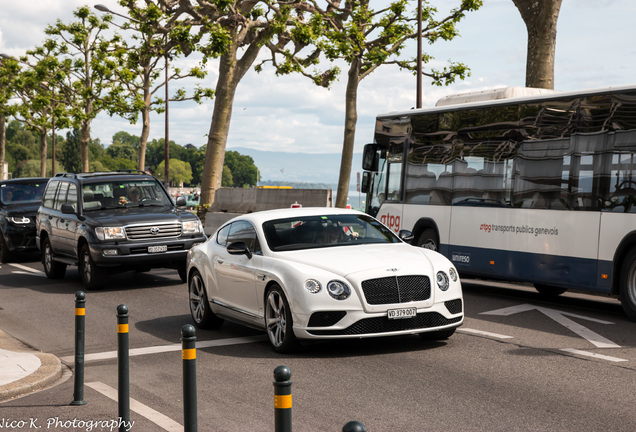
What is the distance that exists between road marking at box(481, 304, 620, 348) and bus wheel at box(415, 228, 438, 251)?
2822mm

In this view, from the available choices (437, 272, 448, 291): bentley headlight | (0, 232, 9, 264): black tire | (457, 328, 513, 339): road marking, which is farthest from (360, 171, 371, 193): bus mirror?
(0, 232, 9, 264): black tire

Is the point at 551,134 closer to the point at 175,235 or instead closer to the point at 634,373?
the point at 634,373

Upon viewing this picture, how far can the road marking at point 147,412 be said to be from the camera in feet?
22.0

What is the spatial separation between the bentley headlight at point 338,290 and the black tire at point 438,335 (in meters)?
1.27

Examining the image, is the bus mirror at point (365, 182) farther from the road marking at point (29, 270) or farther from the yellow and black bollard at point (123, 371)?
the yellow and black bollard at point (123, 371)

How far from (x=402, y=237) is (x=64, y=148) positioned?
19098 centimetres

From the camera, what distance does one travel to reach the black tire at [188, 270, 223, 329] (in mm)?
11578

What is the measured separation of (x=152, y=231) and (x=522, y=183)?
21.5ft

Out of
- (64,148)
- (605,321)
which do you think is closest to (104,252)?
(605,321)

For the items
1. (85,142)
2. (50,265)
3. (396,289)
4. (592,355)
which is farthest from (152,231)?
(85,142)

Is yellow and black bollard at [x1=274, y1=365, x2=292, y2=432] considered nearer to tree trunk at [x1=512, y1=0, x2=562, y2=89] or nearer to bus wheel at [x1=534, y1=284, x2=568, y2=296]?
bus wheel at [x1=534, y1=284, x2=568, y2=296]

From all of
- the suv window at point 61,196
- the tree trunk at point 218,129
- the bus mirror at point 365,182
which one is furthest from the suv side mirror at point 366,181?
the tree trunk at point 218,129

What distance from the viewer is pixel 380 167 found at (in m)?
18.1

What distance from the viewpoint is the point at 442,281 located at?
31.9 feet
